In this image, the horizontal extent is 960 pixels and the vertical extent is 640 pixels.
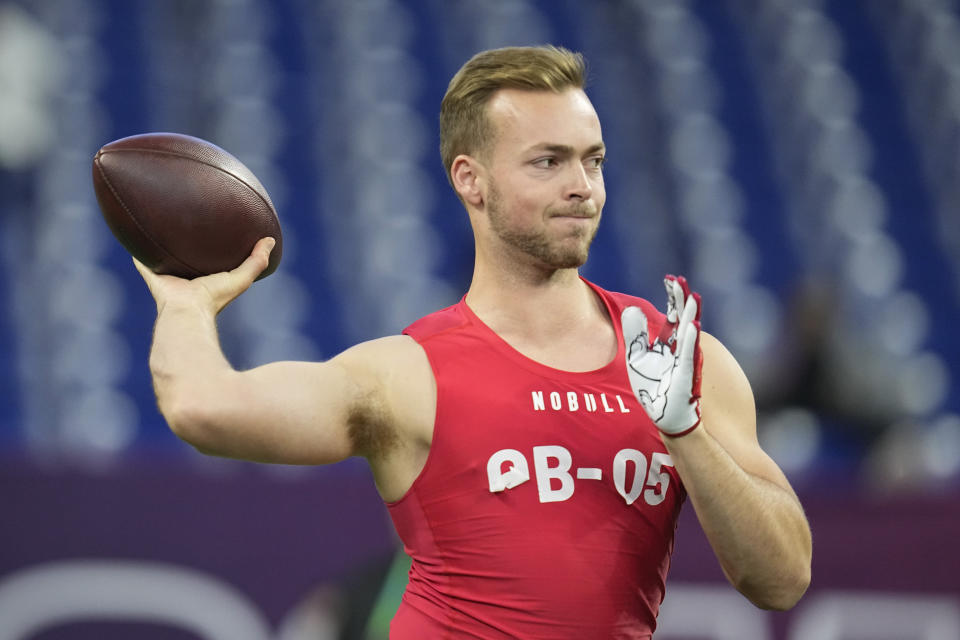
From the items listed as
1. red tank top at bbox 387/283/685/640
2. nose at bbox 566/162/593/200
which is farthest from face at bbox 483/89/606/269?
red tank top at bbox 387/283/685/640

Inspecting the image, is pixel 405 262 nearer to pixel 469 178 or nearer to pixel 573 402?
pixel 469 178

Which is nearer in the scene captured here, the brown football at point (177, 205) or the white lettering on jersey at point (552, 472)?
the white lettering on jersey at point (552, 472)

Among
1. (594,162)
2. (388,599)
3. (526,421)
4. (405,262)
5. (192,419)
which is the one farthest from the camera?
(405,262)

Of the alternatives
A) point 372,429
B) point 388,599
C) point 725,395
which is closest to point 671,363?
point 725,395

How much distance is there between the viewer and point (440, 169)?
30.7 feet

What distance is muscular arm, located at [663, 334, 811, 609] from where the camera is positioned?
2627 millimetres

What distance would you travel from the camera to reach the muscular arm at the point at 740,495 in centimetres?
263

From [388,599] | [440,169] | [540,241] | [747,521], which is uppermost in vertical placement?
[440,169]

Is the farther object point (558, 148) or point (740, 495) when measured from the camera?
point (558, 148)

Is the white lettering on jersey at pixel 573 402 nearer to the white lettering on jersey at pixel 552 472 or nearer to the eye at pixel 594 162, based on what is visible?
the white lettering on jersey at pixel 552 472

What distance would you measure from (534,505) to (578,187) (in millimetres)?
690

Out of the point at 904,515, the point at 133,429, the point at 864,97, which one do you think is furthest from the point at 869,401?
the point at 864,97

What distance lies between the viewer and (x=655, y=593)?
9.54 feet

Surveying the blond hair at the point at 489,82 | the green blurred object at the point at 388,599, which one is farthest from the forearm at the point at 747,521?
the green blurred object at the point at 388,599
